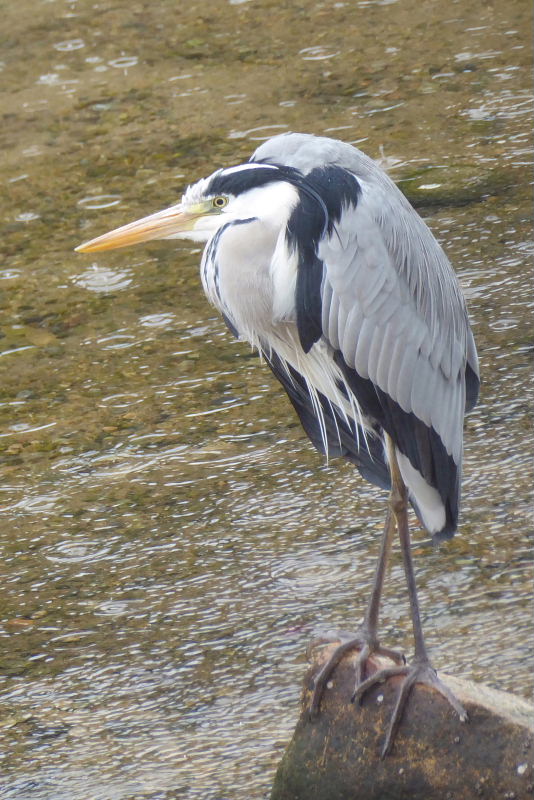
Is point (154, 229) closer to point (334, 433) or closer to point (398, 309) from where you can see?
point (398, 309)

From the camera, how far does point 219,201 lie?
Answer: 9.87 feet

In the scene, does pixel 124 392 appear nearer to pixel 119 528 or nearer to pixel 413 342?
pixel 119 528

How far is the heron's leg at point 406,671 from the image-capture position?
9.28 feet

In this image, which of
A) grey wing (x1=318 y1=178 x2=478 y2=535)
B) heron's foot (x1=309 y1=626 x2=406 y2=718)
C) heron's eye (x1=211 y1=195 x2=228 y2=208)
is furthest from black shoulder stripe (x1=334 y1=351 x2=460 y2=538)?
heron's eye (x1=211 y1=195 x2=228 y2=208)

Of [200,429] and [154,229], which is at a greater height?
[154,229]

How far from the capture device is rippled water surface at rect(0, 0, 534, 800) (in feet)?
11.2

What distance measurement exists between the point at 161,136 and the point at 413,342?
164 inches

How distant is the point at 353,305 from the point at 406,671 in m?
0.85

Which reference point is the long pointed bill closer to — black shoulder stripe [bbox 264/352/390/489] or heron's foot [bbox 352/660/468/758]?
black shoulder stripe [bbox 264/352/390/489]

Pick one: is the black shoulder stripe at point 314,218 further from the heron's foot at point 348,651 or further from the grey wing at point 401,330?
the heron's foot at point 348,651

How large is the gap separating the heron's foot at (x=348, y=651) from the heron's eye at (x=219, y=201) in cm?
107

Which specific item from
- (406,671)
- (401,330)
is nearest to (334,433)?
(401,330)

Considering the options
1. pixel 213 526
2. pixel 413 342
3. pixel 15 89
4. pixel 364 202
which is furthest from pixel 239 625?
pixel 15 89

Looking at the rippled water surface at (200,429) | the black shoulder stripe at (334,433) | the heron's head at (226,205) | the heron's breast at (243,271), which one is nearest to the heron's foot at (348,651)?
the rippled water surface at (200,429)
